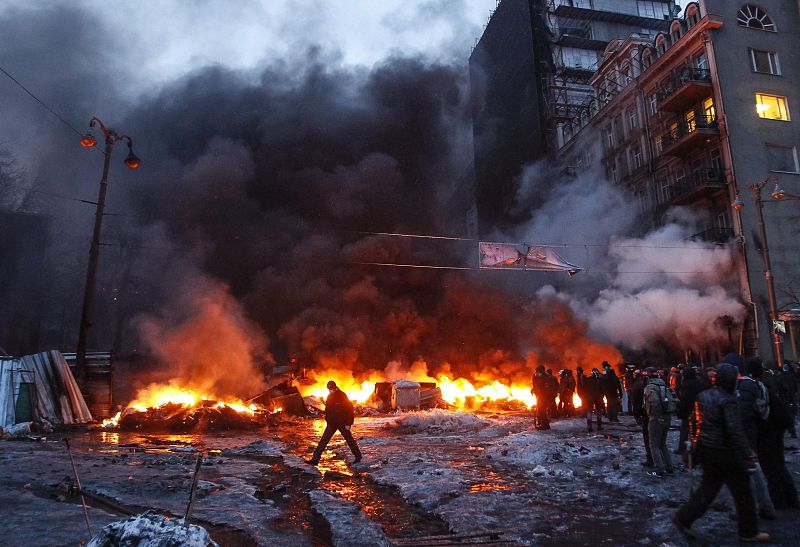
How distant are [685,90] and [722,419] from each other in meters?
22.9

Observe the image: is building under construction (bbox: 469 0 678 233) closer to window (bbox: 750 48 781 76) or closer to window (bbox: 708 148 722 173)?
window (bbox: 750 48 781 76)

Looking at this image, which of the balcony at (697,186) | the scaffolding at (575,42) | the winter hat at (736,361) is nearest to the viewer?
the winter hat at (736,361)

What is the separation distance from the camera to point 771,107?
23812 mm

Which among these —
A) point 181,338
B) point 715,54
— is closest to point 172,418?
point 181,338

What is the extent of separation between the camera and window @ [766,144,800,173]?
76.0 feet

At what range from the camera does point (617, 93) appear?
29.7 metres

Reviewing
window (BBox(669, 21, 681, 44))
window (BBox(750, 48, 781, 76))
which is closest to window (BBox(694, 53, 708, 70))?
window (BBox(669, 21, 681, 44))

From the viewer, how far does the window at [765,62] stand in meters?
24.0

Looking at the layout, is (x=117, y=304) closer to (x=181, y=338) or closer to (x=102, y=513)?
(x=181, y=338)

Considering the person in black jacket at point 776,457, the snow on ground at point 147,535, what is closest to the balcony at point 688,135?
the person in black jacket at point 776,457

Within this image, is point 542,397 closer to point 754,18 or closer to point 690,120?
point 690,120

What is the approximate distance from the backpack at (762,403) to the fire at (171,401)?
13.8m

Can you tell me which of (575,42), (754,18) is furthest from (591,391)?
(575,42)

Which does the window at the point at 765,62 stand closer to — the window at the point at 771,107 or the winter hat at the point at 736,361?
the window at the point at 771,107
